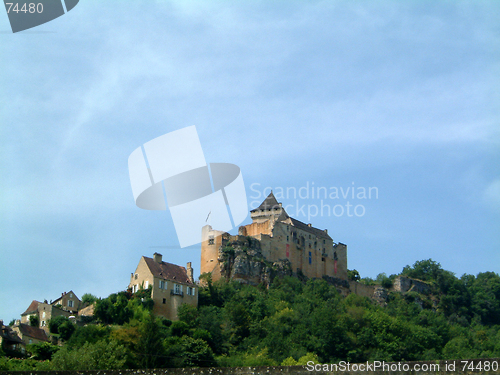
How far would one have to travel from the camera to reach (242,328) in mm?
61656

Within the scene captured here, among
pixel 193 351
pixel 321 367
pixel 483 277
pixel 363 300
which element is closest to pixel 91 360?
pixel 193 351

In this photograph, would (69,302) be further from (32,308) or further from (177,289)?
(177,289)

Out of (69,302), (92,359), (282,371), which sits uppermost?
(69,302)

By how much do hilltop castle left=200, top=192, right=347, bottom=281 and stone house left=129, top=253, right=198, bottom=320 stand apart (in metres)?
11.5

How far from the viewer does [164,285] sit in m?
63.9

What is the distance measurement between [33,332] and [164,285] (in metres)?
13.9

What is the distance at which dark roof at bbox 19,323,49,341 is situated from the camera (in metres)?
54.8

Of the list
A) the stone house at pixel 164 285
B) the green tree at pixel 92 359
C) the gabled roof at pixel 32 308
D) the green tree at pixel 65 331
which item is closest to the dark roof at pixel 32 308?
the gabled roof at pixel 32 308

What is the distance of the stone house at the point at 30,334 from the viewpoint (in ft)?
178

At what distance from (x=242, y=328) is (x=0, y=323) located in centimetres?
2283

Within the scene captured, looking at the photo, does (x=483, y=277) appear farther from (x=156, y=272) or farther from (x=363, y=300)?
(x=156, y=272)

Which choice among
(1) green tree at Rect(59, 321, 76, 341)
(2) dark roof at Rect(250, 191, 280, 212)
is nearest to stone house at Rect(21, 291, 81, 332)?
(1) green tree at Rect(59, 321, 76, 341)

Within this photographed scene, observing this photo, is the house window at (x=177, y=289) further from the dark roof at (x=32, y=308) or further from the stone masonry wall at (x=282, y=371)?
the stone masonry wall at (x=282, y=371)

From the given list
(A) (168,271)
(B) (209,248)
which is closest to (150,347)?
(A) (168,271)
